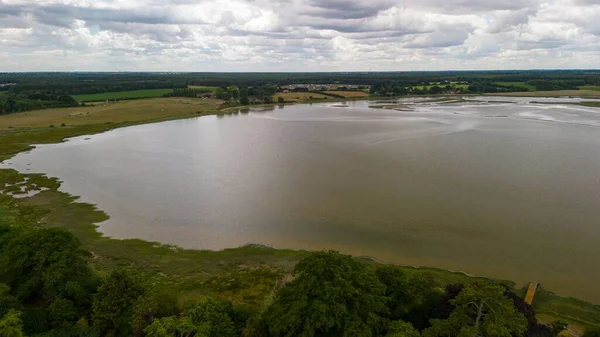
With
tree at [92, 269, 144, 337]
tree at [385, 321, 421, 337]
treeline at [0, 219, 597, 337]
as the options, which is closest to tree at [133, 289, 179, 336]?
treeline at [0, 219, 597, 337]

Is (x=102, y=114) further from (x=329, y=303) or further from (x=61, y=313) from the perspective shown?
(x=329, y=303)

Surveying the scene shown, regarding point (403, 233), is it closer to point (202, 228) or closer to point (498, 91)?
point (202, 228)

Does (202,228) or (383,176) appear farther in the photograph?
(383,176)

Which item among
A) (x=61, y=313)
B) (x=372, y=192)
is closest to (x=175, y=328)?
(x=61, y=313)

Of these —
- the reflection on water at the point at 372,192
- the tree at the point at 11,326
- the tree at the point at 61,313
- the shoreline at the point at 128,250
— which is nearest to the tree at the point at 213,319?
the tree at the point at 61,313

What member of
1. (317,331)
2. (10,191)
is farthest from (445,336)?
(10,191)

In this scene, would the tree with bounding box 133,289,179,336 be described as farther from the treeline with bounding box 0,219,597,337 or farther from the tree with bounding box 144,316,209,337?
the tree with bounding box 144,316,209,337
